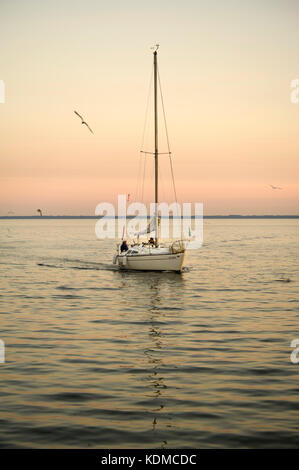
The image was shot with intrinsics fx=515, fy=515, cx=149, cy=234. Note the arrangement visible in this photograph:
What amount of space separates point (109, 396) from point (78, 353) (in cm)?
470

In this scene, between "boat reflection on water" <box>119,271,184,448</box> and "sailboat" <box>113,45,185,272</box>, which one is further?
"sailboat" <box>113,45,185,272</box>

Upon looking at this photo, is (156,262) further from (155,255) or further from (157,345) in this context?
(157,345)

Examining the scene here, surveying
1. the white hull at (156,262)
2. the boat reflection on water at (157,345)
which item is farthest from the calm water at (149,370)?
the white hull at (156,262)

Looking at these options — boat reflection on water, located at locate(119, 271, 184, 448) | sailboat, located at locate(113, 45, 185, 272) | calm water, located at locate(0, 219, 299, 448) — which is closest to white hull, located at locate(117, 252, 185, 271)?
sailboat, located at locate(113, 45, 185, 272)

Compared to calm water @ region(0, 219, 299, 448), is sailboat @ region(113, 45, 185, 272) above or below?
above

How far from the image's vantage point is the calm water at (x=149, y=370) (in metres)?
Result: 11.4

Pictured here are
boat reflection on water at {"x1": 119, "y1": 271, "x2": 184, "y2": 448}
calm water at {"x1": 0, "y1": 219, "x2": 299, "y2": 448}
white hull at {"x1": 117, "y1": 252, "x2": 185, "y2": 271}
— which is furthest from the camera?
white hull at {"x1": 117, "y1": 252, "x2": 185, "y2": 271}

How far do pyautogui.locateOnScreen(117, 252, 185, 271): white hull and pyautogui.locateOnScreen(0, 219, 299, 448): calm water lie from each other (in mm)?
10088

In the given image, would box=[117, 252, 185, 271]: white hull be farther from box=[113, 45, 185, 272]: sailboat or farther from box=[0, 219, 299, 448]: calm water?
box=[0, 219, 299, 448]: calm water

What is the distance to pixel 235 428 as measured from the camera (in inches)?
455

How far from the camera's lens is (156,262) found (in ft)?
145

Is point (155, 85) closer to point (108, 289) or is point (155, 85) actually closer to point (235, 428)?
point (108, 289)

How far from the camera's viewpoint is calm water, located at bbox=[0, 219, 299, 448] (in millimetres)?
11430

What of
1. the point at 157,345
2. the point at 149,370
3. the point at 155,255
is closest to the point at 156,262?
the point at 155,255
